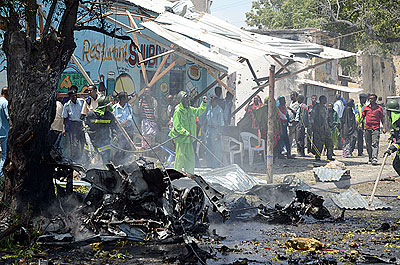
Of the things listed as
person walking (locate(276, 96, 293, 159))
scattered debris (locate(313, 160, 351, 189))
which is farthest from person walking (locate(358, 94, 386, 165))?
scattered debris (locate(313, 160, 351, 189))

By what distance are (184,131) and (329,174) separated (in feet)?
12.0

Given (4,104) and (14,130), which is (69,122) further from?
(14,130)

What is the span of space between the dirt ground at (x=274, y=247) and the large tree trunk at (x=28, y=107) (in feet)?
3.25

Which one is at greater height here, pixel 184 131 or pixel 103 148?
pixel 184 131

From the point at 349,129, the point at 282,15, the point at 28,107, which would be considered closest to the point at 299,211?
the point at 28,107

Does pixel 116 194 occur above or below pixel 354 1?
below

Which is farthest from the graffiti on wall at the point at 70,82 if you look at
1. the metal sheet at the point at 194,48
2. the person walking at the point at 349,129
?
the person walking at the point at 349,129

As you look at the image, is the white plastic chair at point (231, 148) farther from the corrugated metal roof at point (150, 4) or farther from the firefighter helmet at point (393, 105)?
the firefighter helmet at point (393, 105)

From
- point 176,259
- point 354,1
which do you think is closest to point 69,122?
point 176,259

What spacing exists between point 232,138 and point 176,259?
9.19m

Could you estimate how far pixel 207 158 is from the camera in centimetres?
1412

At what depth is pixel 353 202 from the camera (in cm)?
899

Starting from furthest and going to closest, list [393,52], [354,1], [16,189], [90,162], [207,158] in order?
[393,52] < [354,1] < [207,158] < [90,162] < [16,189]

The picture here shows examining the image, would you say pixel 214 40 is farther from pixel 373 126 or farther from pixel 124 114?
pixel 373 126
